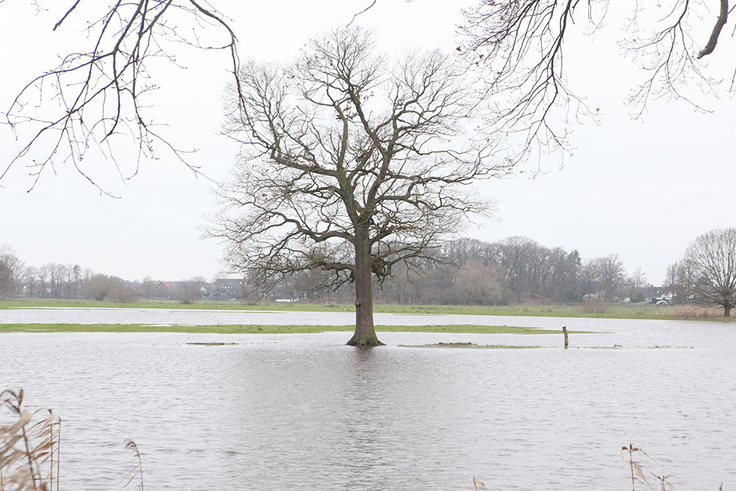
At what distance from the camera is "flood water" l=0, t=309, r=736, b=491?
31.7 ft

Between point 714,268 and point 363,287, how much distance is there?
202 ft

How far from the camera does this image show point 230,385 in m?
19.3

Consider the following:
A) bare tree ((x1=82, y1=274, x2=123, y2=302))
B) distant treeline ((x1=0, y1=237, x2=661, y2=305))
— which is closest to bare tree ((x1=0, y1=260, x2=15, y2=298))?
distant treeline ((x1=0, y1=237, x2=661, y2=305))

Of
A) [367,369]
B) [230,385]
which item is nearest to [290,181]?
[367,369]

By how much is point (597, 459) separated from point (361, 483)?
3.87 metres

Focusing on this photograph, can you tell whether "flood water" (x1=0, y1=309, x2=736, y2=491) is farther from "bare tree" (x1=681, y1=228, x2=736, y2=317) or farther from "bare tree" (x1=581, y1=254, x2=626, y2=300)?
"bare tree" (x1=581, y1=254, x2=626, y2=300)

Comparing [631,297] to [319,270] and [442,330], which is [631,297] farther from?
[319,270]

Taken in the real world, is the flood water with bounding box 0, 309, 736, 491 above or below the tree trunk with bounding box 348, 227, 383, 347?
below

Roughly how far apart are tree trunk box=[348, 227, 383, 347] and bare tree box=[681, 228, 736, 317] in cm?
5922

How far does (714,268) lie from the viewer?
266ft

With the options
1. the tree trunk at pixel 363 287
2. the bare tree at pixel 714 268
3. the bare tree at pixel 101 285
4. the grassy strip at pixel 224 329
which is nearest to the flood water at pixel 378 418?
the tree trunk at pixel 363 287

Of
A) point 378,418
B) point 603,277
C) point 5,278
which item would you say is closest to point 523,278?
point 603,277

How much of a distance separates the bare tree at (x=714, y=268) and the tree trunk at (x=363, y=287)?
194 ft

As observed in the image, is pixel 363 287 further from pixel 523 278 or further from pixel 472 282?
pixel 523 278
